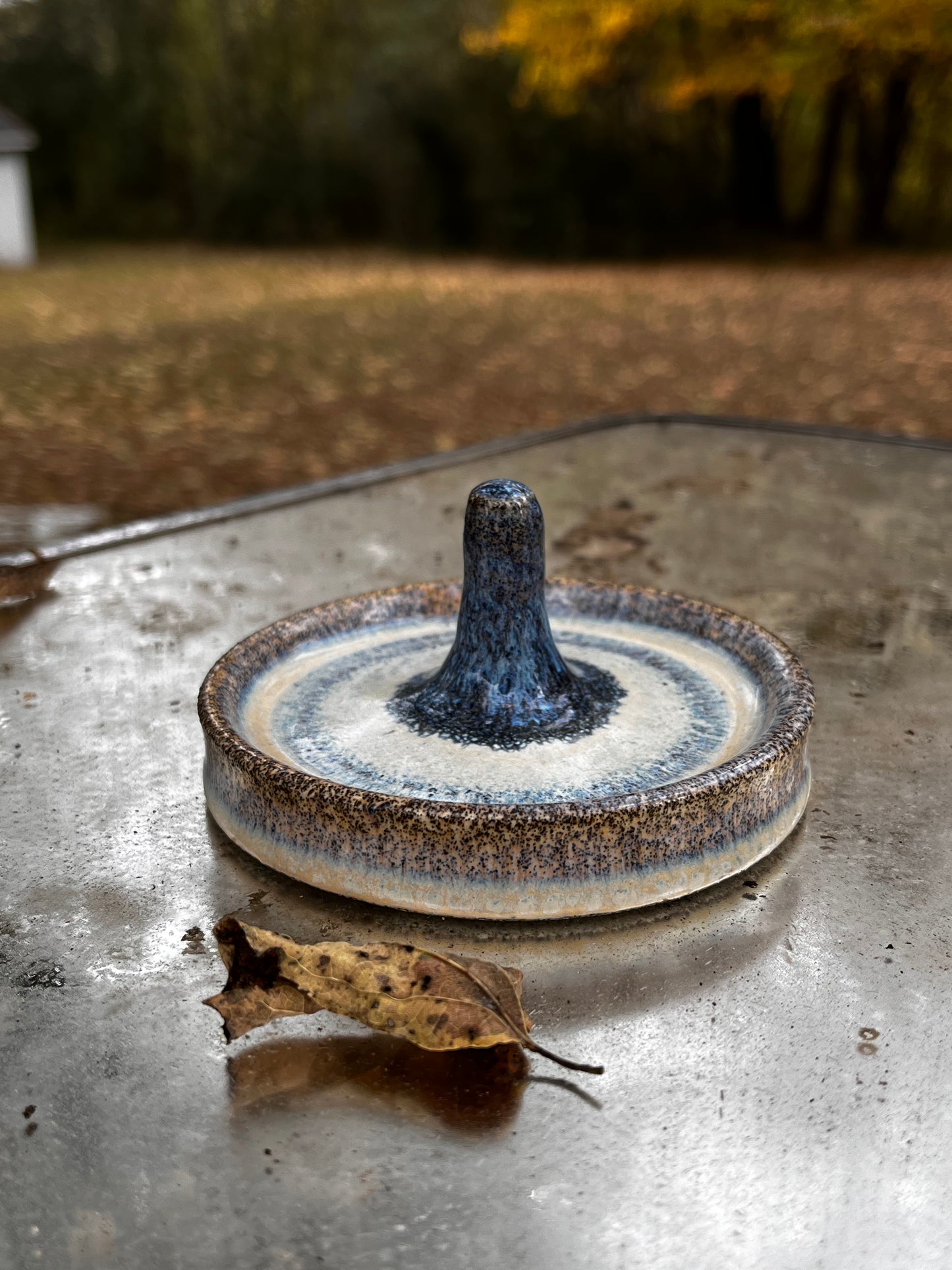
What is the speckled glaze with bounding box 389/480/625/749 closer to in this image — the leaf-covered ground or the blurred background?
the blurred background

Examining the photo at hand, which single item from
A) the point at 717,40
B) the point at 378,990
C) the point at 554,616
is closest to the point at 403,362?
the point at 717,40

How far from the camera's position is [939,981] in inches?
62.2

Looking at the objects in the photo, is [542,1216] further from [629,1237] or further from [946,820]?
[946,820]

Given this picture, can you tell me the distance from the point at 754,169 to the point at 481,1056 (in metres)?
16.2

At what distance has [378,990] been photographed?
145 centimetres

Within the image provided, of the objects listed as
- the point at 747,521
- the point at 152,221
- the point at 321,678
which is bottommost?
the point at 152,221

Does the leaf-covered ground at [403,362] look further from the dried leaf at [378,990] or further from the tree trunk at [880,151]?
the dried leaf at [378,990]

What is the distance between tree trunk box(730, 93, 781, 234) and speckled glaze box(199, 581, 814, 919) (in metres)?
15.4

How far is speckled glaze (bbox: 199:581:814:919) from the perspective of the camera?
1.61 metres

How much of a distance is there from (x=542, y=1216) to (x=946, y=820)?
1017 millimetres

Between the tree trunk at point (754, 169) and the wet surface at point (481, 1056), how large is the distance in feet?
48.1

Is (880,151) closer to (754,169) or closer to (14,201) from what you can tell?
(754,169)

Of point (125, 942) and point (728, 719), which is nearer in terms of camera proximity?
point (125, 942)

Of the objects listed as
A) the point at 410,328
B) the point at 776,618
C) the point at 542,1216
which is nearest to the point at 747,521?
the point at 776,618
